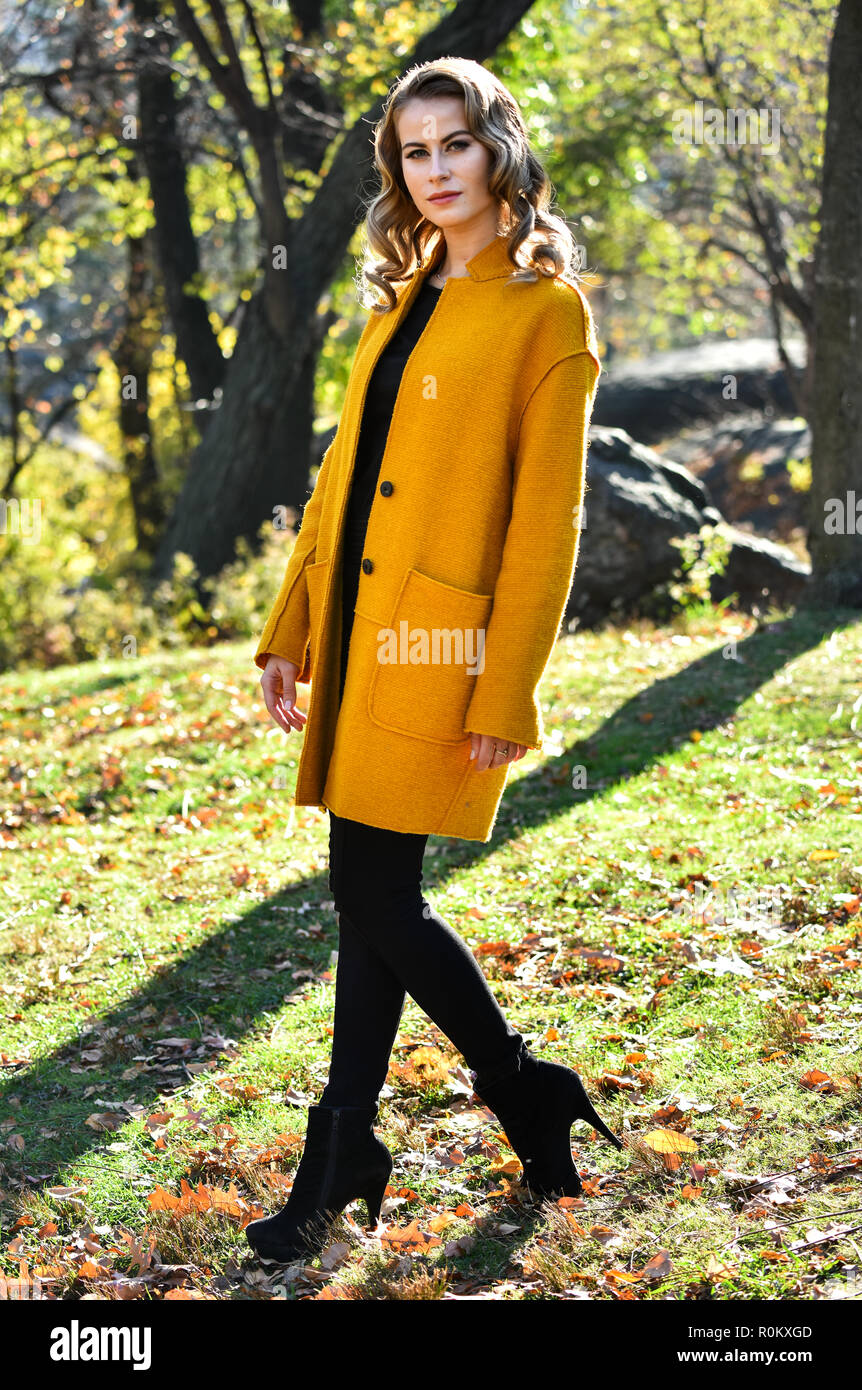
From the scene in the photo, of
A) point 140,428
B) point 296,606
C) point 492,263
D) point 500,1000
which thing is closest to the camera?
point 492,263

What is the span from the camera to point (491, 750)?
8.26ft

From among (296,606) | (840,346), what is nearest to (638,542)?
(840,346)

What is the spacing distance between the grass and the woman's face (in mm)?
2101

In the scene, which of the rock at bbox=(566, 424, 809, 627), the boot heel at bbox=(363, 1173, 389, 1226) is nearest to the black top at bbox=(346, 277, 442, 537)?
the boot heel at bbox=(363, 1173, 389, 1226)

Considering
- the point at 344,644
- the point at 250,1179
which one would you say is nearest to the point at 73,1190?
the point at 250,1179

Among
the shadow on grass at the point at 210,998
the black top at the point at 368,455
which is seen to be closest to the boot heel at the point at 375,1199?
the shadow on grass at the point at 210,998

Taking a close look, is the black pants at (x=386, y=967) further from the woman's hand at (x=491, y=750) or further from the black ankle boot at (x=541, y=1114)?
the woman's hand at (x=491, y=750)

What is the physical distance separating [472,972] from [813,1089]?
107 cm

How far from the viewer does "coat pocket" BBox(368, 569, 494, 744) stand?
2518 millimetres

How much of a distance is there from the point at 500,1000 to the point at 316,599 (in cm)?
166

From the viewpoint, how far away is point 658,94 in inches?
584

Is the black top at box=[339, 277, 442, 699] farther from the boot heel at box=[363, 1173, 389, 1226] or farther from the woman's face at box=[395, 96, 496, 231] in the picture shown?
the boot heel at box=[363, 1173, 389, 1226]

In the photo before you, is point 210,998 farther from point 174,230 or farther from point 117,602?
point 174,230
